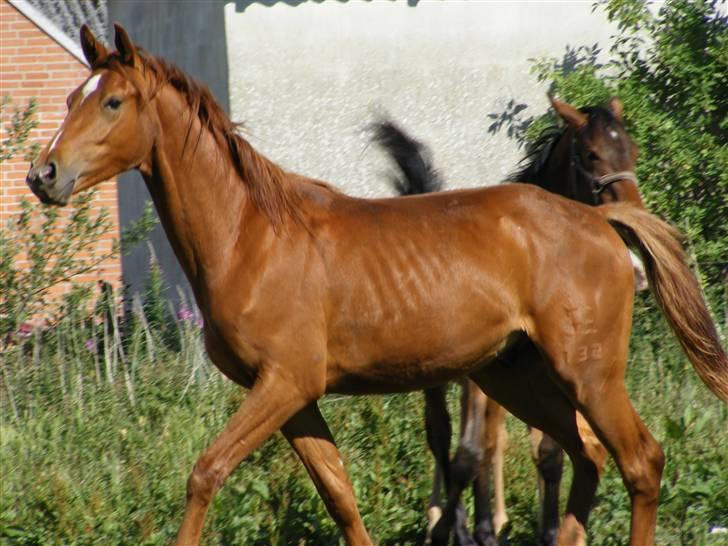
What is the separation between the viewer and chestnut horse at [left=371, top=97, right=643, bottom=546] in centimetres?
591

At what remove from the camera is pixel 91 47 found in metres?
4.85

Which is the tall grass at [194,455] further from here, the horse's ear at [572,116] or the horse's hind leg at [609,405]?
the horse's ear at [572,116]

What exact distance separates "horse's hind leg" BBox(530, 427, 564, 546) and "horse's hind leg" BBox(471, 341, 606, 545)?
286 millimetres

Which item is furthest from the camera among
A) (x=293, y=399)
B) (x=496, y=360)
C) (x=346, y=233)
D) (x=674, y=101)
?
(x=674, y=101)

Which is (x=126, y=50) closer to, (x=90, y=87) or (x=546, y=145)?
(x=90, y=87)

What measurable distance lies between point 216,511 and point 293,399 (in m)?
1.19

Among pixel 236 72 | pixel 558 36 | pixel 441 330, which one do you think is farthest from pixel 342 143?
pixel 441 330

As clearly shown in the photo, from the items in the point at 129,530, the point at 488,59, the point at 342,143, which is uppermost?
the point at 488,59

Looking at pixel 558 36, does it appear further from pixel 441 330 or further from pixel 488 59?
pixel 441 330

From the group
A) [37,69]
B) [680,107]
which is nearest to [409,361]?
[680,107]

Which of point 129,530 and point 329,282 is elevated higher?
point 329,282

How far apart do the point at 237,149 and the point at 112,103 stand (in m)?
0.59

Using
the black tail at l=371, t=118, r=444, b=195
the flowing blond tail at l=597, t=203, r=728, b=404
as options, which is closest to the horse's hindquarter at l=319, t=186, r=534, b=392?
the flowing blond tail at l=597, t=203, r=728, b=404

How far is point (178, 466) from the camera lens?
6113 millimetres
